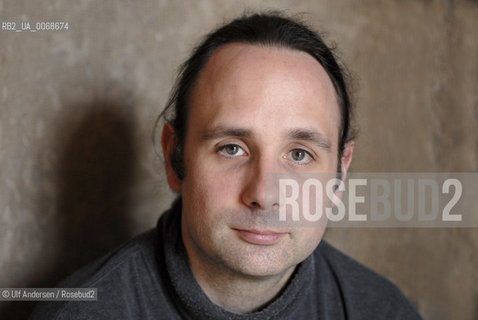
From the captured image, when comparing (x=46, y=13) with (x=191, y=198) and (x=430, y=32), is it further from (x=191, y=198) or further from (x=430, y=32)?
(x=430, y=32)

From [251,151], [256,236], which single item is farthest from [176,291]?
[251,151]

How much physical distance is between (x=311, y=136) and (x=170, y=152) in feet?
1.20

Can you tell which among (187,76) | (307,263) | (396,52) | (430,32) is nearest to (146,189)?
(187,76)

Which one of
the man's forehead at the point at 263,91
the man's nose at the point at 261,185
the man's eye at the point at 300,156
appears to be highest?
the man's forehead at the point at 263,91

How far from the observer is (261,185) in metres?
1.02

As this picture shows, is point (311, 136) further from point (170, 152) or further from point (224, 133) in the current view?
point (170, 152)

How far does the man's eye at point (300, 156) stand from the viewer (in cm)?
113

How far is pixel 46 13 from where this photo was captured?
1.23 m

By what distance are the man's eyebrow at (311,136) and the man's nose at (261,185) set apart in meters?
0.07

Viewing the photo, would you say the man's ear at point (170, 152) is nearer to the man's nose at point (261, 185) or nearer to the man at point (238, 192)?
the man at point (238, 192)

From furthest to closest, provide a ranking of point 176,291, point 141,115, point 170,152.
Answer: point 141,115 → point 170,152 → point 176,291

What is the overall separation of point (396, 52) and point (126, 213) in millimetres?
1121

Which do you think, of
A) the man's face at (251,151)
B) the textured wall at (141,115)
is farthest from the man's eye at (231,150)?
the textured wall at (141,115)

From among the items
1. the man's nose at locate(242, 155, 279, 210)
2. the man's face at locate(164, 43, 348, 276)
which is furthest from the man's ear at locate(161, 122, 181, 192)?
the man's nose at locate(242, 155, 279, 210)
